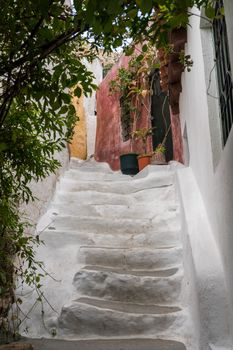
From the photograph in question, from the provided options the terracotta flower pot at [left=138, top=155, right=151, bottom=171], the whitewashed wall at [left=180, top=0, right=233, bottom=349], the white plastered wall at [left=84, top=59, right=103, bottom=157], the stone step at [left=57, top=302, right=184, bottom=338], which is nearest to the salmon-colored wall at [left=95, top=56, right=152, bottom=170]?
the white plastered wall at [left=84, top=59, right=103, bottom=157]

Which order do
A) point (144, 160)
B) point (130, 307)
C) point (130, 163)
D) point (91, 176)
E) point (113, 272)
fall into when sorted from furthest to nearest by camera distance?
1. point (130, 163)
2. point (144, 160)
3. point (91, 176)
4. point (113, 272)
5. point (130, 307)

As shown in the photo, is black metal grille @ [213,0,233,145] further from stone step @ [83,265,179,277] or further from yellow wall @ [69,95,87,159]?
yellow wall @ [69,95,87,159]

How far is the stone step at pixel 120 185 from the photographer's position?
5555mm

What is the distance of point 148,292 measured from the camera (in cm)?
327

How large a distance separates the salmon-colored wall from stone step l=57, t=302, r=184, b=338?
669 centimetres

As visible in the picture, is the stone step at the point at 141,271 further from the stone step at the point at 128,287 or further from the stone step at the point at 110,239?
the stone step at the point at 110,239

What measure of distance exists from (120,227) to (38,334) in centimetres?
177

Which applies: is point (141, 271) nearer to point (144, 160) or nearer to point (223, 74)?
point (223, 74)

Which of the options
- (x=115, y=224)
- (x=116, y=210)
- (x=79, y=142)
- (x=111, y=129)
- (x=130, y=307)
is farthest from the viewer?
(x=111, y=129)

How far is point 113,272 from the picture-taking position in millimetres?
3473

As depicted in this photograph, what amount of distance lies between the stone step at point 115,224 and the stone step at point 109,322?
1.45m

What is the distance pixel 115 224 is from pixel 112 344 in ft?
6.36

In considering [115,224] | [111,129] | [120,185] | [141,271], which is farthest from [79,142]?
[141,271]

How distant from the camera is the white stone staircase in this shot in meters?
2.88
